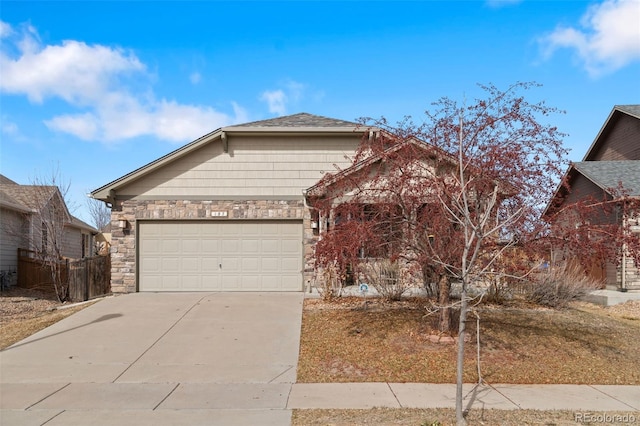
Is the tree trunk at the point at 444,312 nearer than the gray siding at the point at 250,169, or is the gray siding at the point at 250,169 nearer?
the tree trunk at the point at 444,312

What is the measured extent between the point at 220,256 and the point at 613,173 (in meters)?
13.8

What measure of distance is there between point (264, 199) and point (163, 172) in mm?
3103

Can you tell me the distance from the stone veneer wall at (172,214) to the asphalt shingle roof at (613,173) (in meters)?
9.89

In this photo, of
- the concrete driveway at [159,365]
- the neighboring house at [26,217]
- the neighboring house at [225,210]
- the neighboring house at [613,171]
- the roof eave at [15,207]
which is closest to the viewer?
the concrete driveway at [159,365]

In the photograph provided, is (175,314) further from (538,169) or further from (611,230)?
(611,230)

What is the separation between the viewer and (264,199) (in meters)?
14.7

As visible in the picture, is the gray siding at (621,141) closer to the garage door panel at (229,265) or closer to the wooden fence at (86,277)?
the garage door panel at (229,265)

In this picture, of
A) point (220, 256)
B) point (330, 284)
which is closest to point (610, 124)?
point (330, 284)

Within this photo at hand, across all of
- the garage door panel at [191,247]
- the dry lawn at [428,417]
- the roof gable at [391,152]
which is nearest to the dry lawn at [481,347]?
the dry lawn at [428,417]

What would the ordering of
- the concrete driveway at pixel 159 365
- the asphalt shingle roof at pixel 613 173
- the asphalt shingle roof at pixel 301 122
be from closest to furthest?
the concrete driveway at pixel 159 365
the asphalt shingle roof at pixel 301 122
the asphalt shingle roof at pixel 613 173

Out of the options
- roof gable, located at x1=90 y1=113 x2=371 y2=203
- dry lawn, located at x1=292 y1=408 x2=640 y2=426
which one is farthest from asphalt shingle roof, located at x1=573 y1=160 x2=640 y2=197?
dry lawn, located at x1=292 y1=408 x2=640 y2=426

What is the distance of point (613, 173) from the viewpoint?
17.7 metres

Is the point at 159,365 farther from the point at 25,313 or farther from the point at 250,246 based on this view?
the point at 25,313

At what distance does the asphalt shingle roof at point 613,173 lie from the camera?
1630 cm
